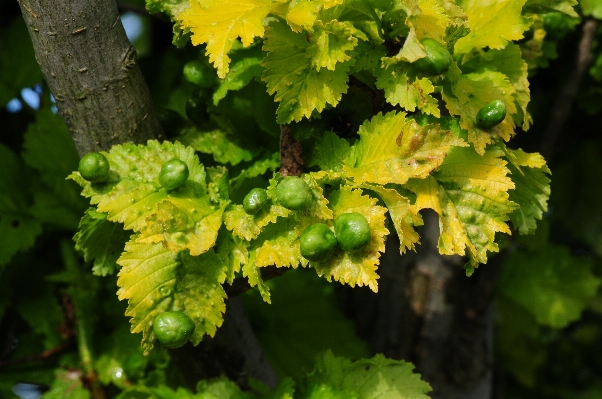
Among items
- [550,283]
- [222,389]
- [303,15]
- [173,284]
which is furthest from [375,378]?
[550,283]

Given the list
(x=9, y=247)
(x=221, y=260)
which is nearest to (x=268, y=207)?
(x=221, y=260)

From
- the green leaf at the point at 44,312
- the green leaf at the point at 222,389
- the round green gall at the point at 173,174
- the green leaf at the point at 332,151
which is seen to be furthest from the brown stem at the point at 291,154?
the green leaf at the point at 44,312

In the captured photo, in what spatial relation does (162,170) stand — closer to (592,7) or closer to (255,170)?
(255,170)

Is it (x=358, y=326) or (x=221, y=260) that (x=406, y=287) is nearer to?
(x=358, y=326)

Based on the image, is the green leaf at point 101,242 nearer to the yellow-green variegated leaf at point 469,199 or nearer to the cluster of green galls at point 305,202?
the cluster of green galls at point 305,202

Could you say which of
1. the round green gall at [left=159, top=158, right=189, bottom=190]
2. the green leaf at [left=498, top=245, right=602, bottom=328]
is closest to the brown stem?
the round green gall at [left=159, top=158, right=189, bottom=190]
